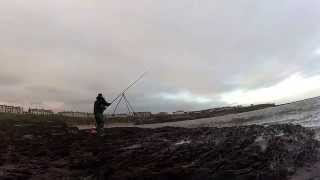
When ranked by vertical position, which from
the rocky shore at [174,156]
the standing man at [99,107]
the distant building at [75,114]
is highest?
the distant building at [75,114]

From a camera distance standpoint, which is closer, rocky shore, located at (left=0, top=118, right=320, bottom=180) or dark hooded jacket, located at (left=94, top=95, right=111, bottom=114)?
rocky shore, located at (left=0, top=118, right=320, bottom=180)

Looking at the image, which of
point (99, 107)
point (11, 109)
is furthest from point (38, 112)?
point (99, 107)

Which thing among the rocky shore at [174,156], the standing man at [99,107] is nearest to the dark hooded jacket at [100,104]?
the standing man at [99,107]

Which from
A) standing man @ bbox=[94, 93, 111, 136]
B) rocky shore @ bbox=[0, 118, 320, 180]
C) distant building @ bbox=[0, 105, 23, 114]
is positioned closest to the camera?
rocky shore @ bbox=[0, 118, 320, 180]

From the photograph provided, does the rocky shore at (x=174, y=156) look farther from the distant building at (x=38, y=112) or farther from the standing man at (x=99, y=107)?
the distant building at (x=38, y=112)

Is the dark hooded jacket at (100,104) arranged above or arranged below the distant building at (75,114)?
below

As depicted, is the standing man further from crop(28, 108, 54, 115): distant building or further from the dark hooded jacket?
crop(28, 108, 54, 115): distant building

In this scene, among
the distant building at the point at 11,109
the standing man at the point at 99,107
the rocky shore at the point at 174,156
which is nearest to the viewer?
the rocky shore at the point at 174,156

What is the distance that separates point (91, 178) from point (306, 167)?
741 centimetres

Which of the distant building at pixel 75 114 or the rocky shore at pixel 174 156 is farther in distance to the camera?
the distant building at pixel 75 114

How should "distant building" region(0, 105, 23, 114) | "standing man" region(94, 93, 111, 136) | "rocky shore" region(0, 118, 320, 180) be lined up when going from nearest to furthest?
1. "rocky shore" region(0, 118, 320, 180)
2. "standing man" region(94, 93, 111, 136)
3. "distant building" region(0, 105, 23, 114)

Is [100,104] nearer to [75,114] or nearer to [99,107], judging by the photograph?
[99,107]

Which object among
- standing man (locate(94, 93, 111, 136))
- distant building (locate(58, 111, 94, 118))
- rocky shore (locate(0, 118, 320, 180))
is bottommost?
rocky shore (locate(0, 118, 320, 180))

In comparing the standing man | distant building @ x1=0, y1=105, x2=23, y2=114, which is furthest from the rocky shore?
distant building @ x1=0, y1=105, x2=23, y2=114
